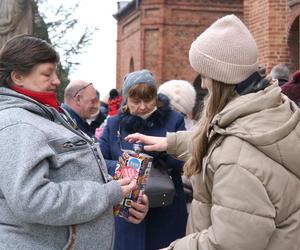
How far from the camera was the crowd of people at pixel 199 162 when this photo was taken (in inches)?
96.7

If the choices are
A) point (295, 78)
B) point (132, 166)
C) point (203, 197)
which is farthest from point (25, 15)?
point (203, 197)

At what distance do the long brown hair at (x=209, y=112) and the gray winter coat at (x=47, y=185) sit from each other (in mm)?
394

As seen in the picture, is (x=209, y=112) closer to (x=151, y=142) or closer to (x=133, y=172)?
(x=133, y=172)

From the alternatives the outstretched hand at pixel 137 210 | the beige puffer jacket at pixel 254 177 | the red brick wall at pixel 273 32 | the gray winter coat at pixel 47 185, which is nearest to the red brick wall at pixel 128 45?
the red brick wall at pixel 273 32

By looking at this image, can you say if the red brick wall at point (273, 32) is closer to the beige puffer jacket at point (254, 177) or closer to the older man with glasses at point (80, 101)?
the older man with glasses at point (80, 101)

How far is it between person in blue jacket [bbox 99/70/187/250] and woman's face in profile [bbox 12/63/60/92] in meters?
1.48

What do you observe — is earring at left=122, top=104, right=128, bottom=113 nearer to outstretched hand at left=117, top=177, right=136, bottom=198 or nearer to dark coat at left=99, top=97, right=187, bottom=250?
dark coat at left=99, top=97, right=187, bottom=250

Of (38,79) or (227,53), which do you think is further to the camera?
(38,79)

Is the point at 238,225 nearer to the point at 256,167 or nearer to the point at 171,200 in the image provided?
the point at 256,167

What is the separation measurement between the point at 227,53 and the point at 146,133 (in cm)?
180

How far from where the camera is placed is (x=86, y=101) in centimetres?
554

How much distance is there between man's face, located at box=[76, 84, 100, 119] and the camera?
5531 mm

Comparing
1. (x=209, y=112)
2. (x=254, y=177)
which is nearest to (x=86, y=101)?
(x=209, y=112)

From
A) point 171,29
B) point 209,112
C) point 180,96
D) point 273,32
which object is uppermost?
point 171,29
